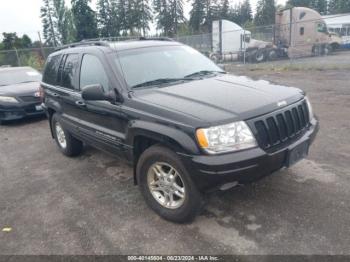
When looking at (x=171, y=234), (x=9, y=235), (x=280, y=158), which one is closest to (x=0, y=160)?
(x=9, y=235)

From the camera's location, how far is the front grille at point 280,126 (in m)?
2.85

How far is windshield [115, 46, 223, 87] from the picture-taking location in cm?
371

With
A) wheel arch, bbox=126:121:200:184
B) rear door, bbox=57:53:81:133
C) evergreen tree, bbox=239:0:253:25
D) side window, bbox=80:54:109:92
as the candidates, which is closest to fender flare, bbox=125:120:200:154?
wheel arch, bbox=126:121:200:184

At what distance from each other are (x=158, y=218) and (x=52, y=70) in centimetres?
344

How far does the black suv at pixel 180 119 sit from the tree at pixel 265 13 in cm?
6192

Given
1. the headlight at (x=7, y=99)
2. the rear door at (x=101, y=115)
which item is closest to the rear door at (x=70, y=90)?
the rear door at (x=101, y=115)

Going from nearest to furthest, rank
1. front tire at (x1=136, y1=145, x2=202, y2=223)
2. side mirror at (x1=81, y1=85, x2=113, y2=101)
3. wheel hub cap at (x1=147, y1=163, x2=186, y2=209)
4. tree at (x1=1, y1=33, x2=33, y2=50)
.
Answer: front tire at (x1=136, y1=145, x2=202, y2=223) → wheel hub cap at (x1=147, y1=163, x2=186, y2=209) → side mirror at (x1=81, y1=85, x2=113, y2=101) → tree at (x1=1, y1=33, x2=33, y2=50)

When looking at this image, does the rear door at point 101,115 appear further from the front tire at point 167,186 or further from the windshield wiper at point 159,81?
the front tire at point 167,186

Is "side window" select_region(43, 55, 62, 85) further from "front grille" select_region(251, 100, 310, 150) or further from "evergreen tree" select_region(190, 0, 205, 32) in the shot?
"evergreen tree" select_region(190, 0, 205, 32)

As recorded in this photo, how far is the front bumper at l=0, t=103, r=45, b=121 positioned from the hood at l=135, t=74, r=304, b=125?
5.80 m

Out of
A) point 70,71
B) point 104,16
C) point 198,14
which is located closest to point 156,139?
point 70,71

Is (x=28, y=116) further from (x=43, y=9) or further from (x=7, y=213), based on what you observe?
(x=43, y=9)

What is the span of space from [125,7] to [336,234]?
65567 mm

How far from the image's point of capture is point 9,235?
330cm
